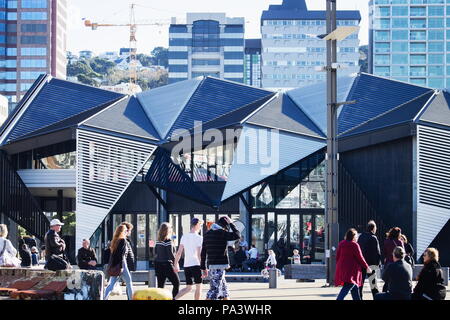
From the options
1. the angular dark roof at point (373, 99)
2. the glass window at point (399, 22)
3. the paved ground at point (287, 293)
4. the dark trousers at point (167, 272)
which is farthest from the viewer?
the glass window at point (399, 22)

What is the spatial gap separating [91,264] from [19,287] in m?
5.10

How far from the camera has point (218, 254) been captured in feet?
54.2

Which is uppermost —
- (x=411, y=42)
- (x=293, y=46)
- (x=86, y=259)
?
(x=293, y=46)

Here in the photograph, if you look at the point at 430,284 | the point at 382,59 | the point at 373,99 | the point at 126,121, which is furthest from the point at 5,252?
the point at 382,59

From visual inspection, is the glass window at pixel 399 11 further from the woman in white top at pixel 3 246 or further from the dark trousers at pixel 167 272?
the dark trousers at pixel 167 272

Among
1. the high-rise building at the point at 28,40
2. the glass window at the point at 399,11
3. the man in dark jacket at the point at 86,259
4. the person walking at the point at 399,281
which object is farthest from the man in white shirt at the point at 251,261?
the high-rise building at the point at 28,40

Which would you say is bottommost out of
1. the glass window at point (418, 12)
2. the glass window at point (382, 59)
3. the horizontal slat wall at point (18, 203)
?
the horizontal slat wall at point (18, 203)

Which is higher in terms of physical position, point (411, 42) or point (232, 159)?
point (411, 42)

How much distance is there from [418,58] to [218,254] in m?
150

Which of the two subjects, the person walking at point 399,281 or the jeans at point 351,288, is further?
the jeans at point 351,288

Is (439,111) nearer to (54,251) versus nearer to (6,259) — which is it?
(6,259)

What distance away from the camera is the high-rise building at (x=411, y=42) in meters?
161

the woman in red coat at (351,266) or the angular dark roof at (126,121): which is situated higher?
the angular dark roof at (126,121)

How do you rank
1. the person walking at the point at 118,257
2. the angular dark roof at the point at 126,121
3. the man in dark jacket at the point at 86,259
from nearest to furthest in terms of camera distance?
1. the person walking at the point at 118,257
2. the man in dark jacket at the point at 86,259
3. the angular dark roof at the point at 126,121
